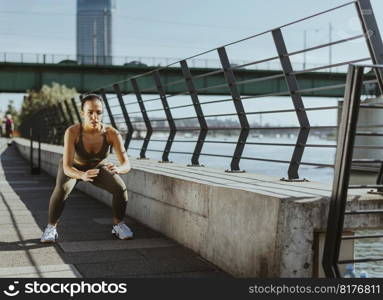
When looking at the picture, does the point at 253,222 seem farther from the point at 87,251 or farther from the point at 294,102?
the point at 294,102

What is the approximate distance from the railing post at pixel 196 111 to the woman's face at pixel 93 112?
9.13 ft

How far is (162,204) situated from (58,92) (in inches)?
2960

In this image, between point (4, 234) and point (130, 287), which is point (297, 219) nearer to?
point (130, 287)

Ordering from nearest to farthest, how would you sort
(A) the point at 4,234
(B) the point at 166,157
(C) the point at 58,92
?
(A) the point at 4,234 < (B) the point at 166,157 < (C) the point at 58,92

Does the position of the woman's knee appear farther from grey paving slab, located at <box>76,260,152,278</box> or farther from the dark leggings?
grey paving slab, located at <box>76,260,152,278</box>

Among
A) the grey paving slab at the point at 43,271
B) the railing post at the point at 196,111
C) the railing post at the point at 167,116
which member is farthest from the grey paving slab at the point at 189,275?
the railing post at the point at 167,116

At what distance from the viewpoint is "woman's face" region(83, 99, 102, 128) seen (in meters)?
5.44

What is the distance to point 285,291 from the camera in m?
3.85

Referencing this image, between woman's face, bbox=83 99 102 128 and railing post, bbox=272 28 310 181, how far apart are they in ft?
5.86

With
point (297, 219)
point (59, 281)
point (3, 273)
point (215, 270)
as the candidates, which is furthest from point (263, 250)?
point (3, 273)

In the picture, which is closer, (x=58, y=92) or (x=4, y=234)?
(x=4, y=234)

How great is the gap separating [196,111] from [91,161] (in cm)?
291

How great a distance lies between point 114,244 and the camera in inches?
232

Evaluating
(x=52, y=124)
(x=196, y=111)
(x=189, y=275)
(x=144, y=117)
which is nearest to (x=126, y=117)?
(x=144, y=117)
